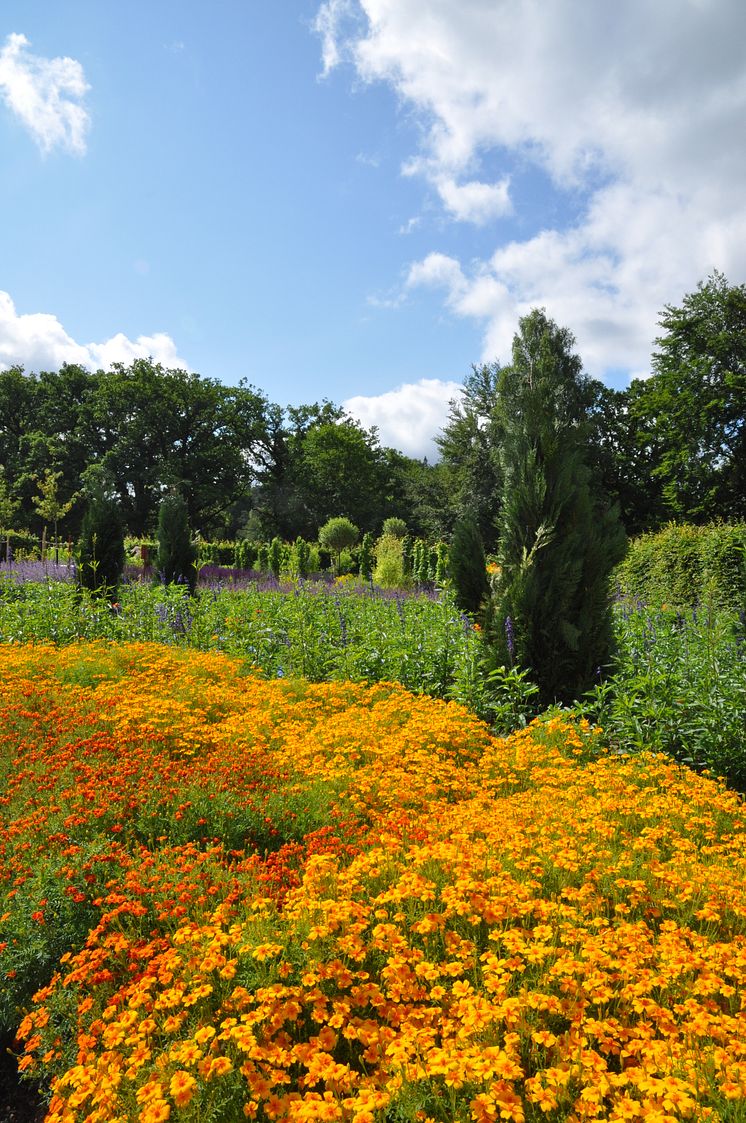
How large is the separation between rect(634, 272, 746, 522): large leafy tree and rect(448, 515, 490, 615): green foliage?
22.2m

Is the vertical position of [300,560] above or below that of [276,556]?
below

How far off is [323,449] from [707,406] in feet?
81.0

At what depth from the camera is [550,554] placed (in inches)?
232

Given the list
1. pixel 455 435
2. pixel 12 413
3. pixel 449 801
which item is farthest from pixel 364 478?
pixel 449 801

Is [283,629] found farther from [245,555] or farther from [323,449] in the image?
[323,449]

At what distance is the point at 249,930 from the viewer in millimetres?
2338

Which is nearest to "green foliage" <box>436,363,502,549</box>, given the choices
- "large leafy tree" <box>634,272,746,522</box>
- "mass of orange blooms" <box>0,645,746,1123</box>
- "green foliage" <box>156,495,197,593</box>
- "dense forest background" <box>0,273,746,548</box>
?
"dense forest background" <box>0,273,746,548</box>

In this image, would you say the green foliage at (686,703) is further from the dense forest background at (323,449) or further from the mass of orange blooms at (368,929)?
the dense forest background at (323,449)

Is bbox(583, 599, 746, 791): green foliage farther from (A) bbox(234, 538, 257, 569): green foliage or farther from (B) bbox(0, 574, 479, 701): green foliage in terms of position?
(A) bbox(234, 538, 257, 569): green foliage

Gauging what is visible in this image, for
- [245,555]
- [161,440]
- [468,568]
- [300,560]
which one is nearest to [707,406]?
[300,560]

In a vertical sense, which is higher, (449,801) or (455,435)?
(455,435)

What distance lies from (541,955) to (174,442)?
36.8m

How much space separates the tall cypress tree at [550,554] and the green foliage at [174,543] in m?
8.88

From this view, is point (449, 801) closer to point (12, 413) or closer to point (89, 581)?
point (89, 581)
